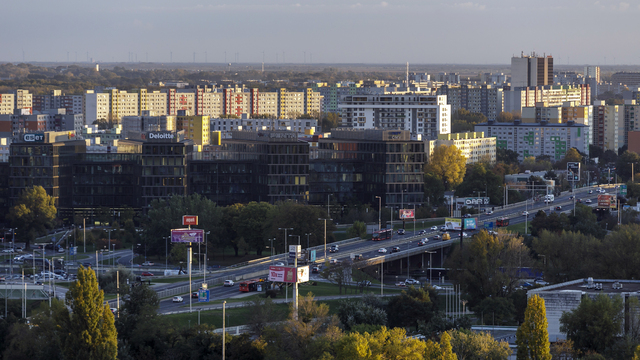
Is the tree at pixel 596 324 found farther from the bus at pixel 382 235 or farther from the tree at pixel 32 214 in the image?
the tree at pixel 32 214

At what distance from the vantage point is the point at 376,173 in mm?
142125

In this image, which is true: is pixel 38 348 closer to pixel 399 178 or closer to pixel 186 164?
pixel 186 164

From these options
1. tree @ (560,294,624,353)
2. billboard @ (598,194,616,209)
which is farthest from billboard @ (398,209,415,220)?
tree @ (560,294,624,353)

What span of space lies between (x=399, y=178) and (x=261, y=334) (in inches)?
2966

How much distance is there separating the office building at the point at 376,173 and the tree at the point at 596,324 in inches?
2906

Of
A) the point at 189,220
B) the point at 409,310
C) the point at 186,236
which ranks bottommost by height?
the point at 409,310

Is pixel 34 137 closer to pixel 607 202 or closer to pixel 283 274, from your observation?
pixel 607 202

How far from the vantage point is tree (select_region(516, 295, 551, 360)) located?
6016cm

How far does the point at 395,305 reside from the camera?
80250mm

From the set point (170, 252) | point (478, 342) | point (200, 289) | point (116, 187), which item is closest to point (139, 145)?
point (116, 187)

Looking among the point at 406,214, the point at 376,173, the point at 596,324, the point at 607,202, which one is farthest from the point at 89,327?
the point at 376,173

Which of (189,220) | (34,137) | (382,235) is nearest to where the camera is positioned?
(189,220)

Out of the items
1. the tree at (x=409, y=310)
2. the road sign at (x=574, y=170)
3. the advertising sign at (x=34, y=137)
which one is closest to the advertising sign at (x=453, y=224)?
the tree at (x=409, y=310)

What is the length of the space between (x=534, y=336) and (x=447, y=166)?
105 meters
